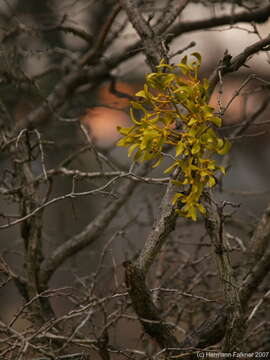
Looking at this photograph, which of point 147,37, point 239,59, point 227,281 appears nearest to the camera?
point 227,281

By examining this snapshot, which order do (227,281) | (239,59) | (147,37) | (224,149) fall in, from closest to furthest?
1. (224,149)
2. (227,281)
3. (239,59)
4. (147,37)

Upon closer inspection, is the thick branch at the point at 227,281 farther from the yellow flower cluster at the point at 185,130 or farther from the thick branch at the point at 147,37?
the thick branch at the point at 147,37

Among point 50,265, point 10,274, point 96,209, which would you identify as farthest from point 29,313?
point 96,209

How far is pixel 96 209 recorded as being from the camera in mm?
8422

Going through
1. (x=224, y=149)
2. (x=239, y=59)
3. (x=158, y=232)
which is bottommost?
(x=158, y=232)

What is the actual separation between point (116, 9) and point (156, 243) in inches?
77.1

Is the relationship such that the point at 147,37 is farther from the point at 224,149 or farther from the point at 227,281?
the point at 227,281

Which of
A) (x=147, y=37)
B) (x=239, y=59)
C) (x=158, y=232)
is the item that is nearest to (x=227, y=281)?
(x=158, y=232)

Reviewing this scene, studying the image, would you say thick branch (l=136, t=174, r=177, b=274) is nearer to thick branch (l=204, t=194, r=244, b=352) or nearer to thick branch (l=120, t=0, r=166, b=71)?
thick branch (l=204, t=194, r=244, b=352)

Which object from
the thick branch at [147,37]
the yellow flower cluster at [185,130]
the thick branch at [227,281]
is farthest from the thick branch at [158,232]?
the thick branch at [147,37]

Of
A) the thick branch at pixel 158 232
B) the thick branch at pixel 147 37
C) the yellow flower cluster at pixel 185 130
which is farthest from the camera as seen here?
the thick branch at pixel 147 37

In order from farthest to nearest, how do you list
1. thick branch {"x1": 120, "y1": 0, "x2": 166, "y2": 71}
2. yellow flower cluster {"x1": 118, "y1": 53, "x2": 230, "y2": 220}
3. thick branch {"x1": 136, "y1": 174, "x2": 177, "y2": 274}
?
thick branch {"x1": 120, "y1": 0, "x2": 166, "y2": 71} < thick branch {"x1": 136, "y1": 174, "x2": 177, "y2": 274} < yellow flower cluster {"x1": 118, "y1": 53, "x2": 230, "y2": 220}

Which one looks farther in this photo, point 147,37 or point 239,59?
point 147,37

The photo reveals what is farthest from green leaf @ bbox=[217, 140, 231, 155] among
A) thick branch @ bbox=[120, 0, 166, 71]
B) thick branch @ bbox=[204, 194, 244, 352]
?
thick branch @ bbox=[120, 0, 166, 71]
